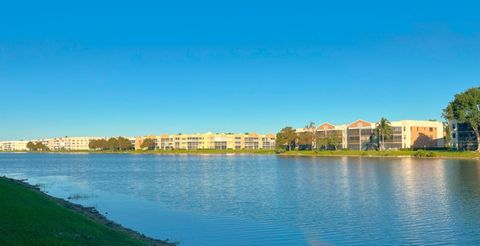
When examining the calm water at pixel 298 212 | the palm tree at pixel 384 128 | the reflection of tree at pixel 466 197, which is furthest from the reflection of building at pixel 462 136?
the calm water at pixel 298 212

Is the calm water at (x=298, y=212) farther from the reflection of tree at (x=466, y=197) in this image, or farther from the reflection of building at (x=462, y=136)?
the reflection of building at (x=462, y=136)

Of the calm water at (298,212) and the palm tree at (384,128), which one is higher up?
the palm tree at (384,128)

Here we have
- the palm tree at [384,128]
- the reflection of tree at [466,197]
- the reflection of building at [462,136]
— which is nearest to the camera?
the reflection of tree at [466,197]

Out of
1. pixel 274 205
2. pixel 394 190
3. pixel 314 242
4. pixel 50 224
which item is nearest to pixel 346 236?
pixel 314 242

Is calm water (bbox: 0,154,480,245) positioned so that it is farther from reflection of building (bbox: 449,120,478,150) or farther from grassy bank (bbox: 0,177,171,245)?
reflection of building (bbox: 449,120,478,150)

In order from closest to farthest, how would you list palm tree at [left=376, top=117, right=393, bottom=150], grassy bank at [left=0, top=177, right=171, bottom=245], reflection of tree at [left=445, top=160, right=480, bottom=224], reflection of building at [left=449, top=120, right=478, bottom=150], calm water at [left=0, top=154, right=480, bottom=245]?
grassy bank at [left=0, top=177, right=171, bottom=245] → calm water at [left=0, top=154, right=480, bottom=245] → reflection of tree at [left=445, top=160, right=480, bottom=224] → reflection of building at [left=449, top=120, right=478, bottom=150] → palm tree at [left=376, top=117, right=393, bottom=150]

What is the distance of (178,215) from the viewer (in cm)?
3784

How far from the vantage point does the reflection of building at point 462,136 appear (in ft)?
532

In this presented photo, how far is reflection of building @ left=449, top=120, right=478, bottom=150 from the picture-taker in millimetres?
162125

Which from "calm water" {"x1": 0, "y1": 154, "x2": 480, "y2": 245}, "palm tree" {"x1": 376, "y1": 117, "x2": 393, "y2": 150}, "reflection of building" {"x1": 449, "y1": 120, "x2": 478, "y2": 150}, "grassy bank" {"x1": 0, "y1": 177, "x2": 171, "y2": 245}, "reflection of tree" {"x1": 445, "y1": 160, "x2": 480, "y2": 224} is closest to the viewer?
"grassy bank" {"x1": 0, "y1": 177, "x2": 171, "y2": 245}

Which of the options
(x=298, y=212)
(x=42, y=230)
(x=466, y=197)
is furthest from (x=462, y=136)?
(x=42, y=230)

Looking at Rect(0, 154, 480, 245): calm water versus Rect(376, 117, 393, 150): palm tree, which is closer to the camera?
Rect(0, 154, 480, 245): calm water

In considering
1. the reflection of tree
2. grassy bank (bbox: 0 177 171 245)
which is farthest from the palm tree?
grassy bank (bbox: 0 177 171 245)

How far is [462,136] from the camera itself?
16562 centimetres
